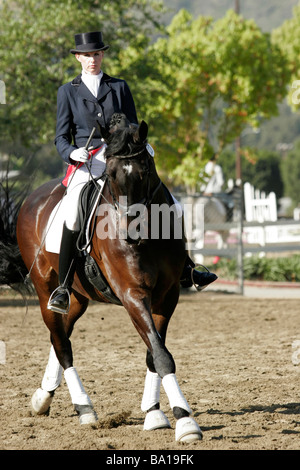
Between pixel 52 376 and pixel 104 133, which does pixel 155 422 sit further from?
pixel 104 133

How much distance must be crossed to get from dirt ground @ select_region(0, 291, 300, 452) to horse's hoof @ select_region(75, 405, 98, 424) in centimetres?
8

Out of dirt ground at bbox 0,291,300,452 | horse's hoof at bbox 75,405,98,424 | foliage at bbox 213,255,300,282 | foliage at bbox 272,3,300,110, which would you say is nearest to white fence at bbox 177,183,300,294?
foliage at bbox 213,255,300,282

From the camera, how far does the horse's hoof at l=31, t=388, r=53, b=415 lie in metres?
5.84

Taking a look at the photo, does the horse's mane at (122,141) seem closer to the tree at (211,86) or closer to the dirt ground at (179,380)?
the dirt ground at (179,380)

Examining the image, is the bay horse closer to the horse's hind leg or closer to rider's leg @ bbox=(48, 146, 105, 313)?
the horse's hind leg

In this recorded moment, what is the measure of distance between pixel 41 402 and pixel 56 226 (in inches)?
59.5

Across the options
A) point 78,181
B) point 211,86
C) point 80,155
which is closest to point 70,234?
point 78,181

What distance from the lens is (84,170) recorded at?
5738 mm

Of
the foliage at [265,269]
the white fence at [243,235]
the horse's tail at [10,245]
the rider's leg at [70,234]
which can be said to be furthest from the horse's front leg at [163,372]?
the foliage at [265,269]

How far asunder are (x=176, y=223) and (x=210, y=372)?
2.65 meters

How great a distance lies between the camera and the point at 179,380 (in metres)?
7.00

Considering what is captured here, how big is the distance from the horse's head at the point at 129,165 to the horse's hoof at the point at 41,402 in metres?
2.01
